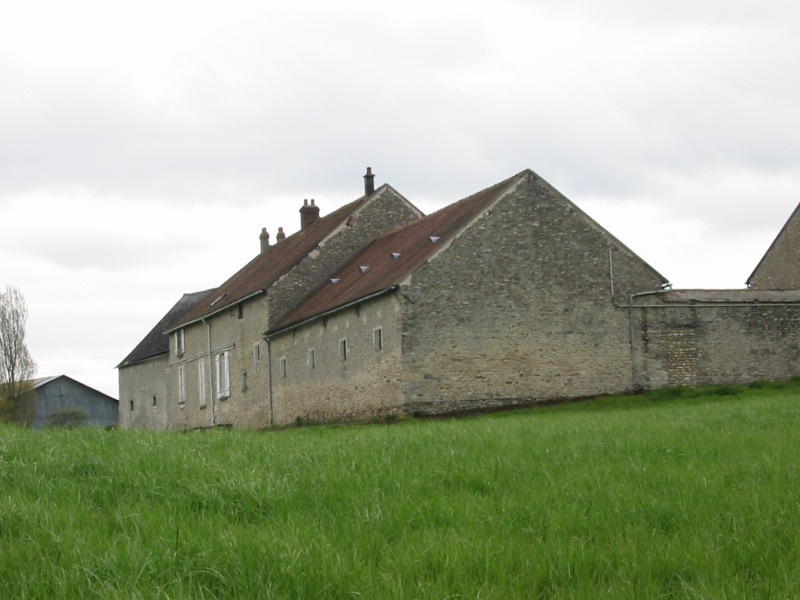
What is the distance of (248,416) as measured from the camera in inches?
1672

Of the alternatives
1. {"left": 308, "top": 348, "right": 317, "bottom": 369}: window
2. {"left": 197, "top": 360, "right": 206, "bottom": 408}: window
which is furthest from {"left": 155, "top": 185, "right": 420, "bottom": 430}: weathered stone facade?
{"left": 308, "top": 348, "right": 317, "bottom": 369}: window

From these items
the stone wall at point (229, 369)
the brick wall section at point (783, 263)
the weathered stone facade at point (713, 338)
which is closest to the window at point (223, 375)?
the stone wall at point (229, 369)

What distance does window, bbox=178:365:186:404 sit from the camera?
4972cm

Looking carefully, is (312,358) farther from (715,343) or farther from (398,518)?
(398,518)

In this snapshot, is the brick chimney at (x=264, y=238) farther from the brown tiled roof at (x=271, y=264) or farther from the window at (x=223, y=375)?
the window at (x=223, y=375)

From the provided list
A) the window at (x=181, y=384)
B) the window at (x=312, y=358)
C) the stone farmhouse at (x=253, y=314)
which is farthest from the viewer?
the window at (x=181, y=384)

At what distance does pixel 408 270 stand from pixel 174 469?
21.7m

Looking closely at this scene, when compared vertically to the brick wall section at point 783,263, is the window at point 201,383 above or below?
below

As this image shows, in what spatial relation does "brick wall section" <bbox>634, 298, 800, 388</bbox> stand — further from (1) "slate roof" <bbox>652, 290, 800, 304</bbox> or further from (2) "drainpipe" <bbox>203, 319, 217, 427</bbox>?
(2) "drainpipe" <bbox>203, 319, 217, 427</bbox>

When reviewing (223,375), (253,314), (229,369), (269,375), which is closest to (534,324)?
(269,375)

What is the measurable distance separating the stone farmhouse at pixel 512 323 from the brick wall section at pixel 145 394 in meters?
16.3

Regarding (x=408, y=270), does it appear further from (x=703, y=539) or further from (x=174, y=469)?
(x=703, y=539)

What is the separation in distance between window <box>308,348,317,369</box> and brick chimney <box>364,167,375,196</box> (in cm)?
919

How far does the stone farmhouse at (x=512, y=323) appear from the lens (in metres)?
32.1
